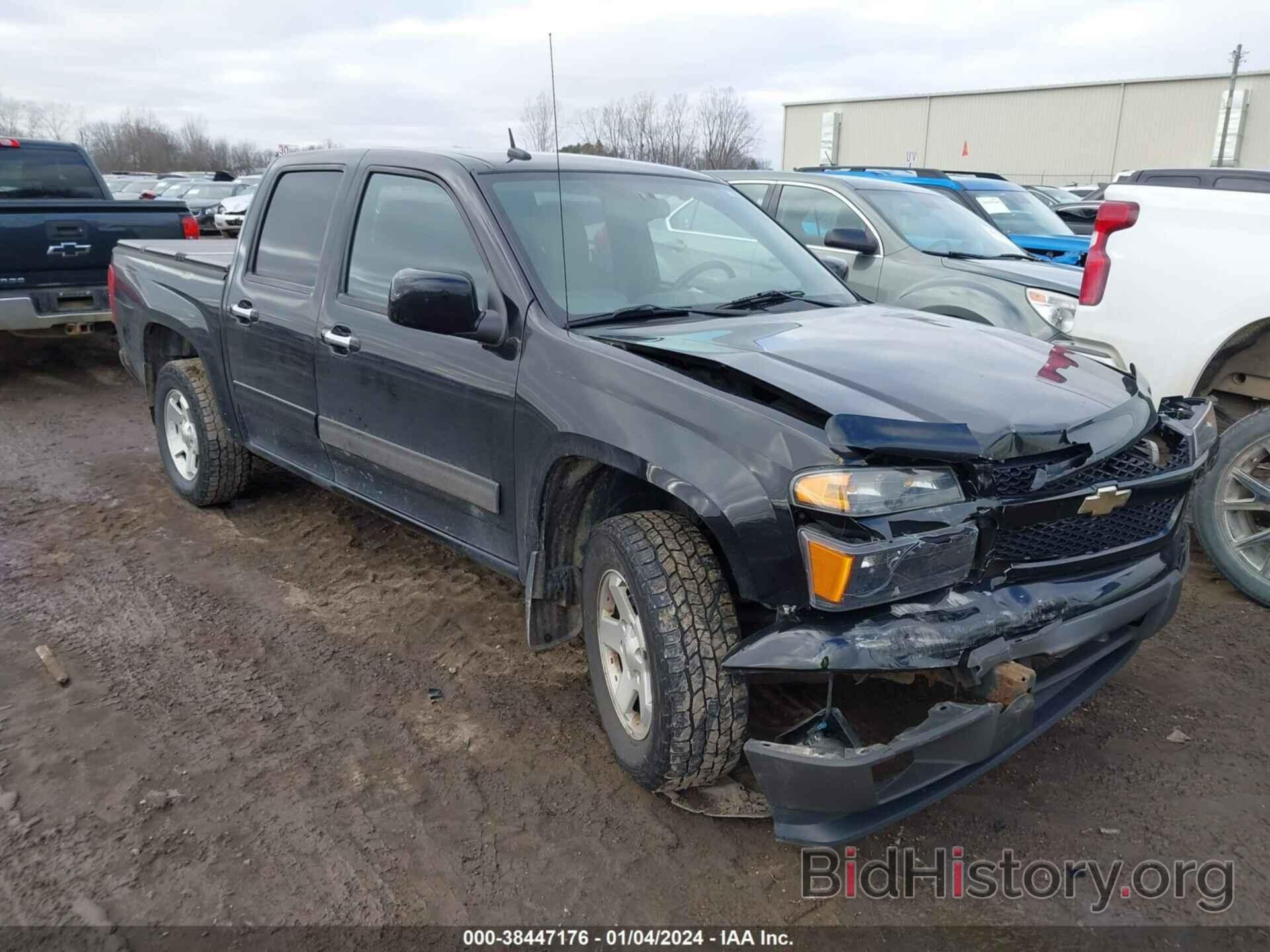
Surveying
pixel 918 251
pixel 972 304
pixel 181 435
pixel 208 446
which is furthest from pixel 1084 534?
pixel 181 435

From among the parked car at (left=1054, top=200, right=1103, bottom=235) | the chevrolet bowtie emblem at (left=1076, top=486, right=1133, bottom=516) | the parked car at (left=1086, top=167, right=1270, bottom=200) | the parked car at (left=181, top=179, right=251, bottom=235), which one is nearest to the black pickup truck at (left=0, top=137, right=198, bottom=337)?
the parked car at (left=1086, top=167, right=1270, bottom=200)

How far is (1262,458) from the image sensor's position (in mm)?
4129

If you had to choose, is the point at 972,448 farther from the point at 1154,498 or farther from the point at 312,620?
the point at 312,620

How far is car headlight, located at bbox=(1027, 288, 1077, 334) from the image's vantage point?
18.8 feet

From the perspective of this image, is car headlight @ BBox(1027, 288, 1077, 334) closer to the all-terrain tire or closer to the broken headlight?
the broken headlight

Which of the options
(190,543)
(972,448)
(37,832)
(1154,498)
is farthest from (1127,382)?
(190,543)

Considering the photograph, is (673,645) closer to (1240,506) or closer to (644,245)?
(644,245)

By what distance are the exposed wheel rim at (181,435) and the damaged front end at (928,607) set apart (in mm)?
3910

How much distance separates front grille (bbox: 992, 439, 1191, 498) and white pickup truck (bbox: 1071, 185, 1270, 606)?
1451mm

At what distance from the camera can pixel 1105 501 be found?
2572 millimetres

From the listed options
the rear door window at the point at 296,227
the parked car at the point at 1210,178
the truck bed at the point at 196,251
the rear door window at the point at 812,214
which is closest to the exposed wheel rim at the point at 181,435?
the truck bed at the point at 196,251

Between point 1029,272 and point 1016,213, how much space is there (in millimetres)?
3797

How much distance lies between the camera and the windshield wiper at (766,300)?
3457 mm

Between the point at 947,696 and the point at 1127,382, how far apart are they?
1.14m
